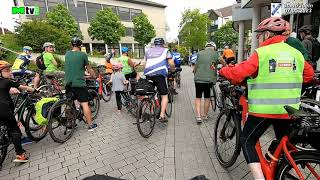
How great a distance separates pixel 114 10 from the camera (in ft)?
155

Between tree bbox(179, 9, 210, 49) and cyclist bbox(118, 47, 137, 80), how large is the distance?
114 ft

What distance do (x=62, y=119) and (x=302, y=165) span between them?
4.16 meters

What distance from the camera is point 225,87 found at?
154 inches

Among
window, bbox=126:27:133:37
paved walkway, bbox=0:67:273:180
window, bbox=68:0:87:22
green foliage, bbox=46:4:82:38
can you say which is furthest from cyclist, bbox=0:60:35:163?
window, bbox=126:27:133:37

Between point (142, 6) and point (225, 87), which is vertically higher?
point (142, 6)

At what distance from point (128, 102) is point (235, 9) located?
583 inches

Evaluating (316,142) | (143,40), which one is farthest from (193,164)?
(143,40)

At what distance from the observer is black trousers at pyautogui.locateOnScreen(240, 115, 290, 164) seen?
2391 mm

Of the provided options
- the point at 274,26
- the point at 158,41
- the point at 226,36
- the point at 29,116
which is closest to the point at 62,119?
the point at 29,116

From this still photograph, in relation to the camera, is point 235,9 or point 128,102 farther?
point 235,9

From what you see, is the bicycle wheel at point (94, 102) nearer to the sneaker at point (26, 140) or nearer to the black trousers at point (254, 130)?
the sneaker at point (26, 140)

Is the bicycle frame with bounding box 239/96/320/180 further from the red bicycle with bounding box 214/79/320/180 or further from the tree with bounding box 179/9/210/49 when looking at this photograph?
the tree with bounding box 179/9/210/49

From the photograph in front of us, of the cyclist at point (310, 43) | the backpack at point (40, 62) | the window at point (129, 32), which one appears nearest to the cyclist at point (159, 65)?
the cyclist at point (310, 43)

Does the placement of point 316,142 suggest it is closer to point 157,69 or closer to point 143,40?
point 157,69
